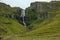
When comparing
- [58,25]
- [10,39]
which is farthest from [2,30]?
[10,39]

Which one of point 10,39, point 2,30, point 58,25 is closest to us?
point 10,39

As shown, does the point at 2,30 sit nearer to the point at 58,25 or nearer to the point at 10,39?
the point at 58,25

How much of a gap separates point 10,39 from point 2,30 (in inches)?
3721

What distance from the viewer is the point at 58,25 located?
5802 inches

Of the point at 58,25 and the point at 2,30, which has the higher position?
the point at 58,25

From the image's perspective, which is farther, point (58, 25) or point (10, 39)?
point (58, 25)

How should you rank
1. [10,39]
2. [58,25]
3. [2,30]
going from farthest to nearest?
[2,30] < [58,25] < [10,39]

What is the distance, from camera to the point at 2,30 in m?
189

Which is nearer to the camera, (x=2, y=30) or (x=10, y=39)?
(x=10, y=39)

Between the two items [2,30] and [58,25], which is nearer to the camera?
[58,25]

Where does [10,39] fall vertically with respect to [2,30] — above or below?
above

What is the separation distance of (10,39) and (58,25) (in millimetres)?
57143

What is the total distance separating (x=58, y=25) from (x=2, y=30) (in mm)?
55721
